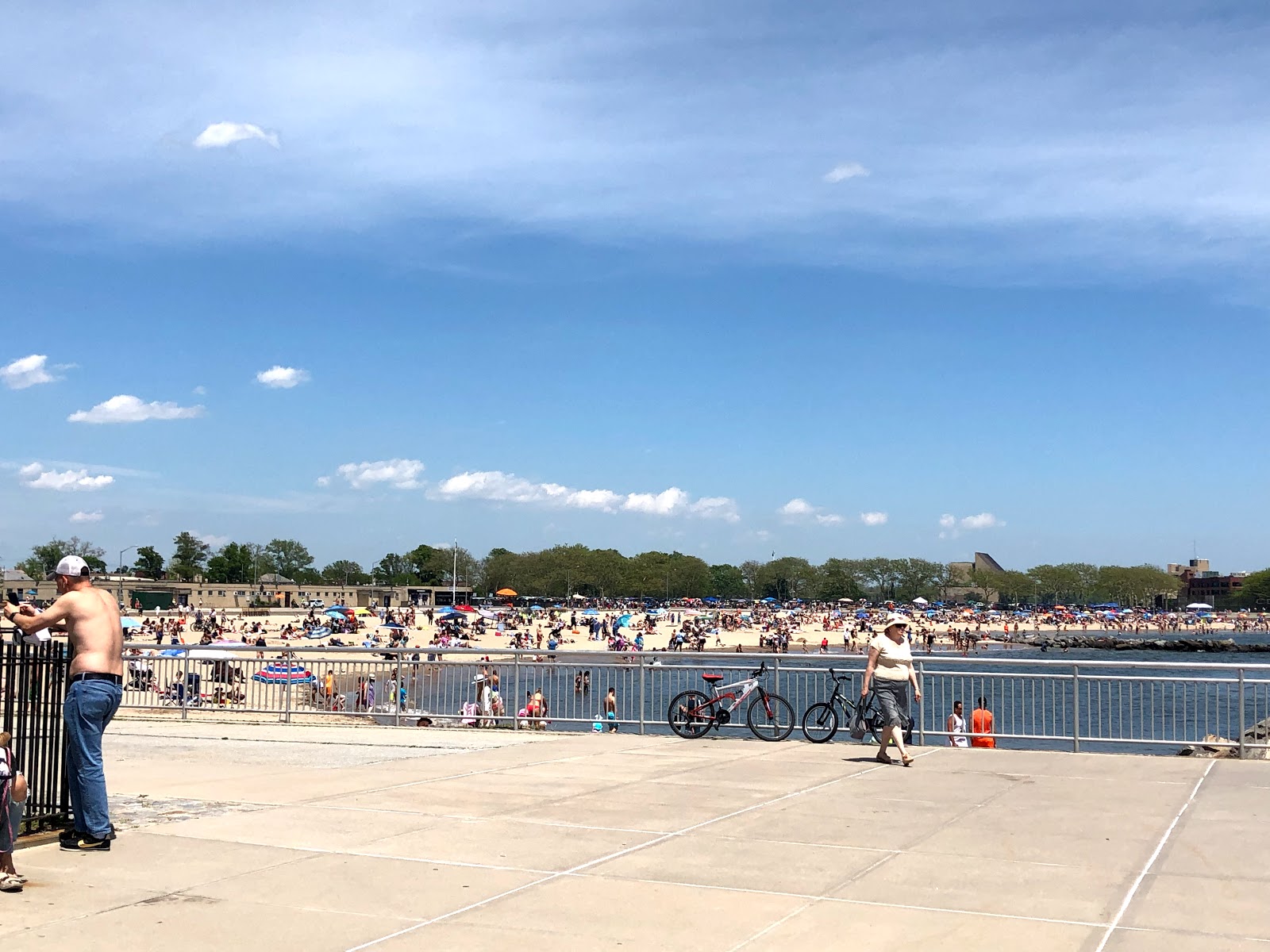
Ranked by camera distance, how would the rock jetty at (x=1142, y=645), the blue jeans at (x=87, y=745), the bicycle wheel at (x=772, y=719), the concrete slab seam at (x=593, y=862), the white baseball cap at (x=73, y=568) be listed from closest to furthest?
1. the concrete slab seam at (x=593, y=862)
2. the blue jeans at (x=87, y=745)
3. the white baseball cap at (x=73, y=568)
4. the bicycle wheel at (x=772, y=719)
5. the rock jetty at (x=1142, y=645)

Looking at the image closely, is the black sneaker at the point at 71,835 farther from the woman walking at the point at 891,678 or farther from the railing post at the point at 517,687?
the railing post at the point at 517,687

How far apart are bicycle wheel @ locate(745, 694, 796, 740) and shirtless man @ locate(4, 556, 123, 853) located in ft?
32.5

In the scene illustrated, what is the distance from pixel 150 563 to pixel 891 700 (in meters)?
180

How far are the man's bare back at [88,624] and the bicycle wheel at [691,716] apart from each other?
9985mm

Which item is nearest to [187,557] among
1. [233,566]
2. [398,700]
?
[233,566]

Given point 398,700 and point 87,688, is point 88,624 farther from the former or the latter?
point 398,700

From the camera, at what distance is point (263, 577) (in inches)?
6826

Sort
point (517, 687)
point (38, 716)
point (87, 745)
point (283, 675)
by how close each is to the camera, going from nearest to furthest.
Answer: point (87, 745)
point (38, 716)
point (517, 687)
point (283, 675)

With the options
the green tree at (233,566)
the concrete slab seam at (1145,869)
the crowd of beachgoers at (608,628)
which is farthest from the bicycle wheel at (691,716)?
the green tree at (233,566)

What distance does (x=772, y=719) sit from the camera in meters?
16.8

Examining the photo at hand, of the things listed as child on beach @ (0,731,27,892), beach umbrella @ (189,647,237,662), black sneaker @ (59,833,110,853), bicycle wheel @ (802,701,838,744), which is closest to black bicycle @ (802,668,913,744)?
bicycle wheel @ (802,701,838,744)

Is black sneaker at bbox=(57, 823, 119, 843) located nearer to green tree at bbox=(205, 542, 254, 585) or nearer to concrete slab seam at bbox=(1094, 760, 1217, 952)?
concrete slab seam at bbox=(1094, 760, 1217, 952)

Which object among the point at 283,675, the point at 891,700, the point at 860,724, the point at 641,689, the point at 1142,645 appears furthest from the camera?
the point at 1142,645

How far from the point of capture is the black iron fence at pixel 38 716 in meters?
8.23
